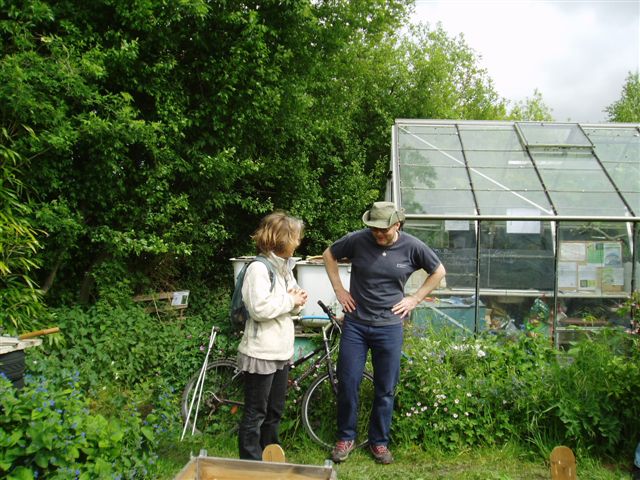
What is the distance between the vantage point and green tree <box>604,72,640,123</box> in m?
29.7

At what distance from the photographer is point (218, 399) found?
15.5 feet

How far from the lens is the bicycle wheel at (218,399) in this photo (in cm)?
469

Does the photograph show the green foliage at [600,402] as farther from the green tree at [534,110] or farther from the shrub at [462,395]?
the green tree at [534,110]

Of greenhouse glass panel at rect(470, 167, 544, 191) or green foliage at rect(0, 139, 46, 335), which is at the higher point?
greenhouse glass panel at rect(470, 167, 544, 191)

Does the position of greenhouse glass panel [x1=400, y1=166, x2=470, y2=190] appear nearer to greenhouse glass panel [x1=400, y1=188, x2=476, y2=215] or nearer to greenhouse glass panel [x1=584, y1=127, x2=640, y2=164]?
greenhouse glass panel [x1=400, y1=188, x2=476, y2=215]

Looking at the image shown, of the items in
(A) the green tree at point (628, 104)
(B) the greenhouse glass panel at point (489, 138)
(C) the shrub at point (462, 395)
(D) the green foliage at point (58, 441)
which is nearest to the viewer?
(D) the green foliage at point (58, 441)

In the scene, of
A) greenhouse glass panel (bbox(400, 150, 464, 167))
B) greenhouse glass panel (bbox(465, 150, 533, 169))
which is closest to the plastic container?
greenhouse glass panel (bbox(400, 150, 464, 167))

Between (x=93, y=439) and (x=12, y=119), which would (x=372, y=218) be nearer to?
(x=93, y=439)

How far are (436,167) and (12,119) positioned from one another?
5.52 meters

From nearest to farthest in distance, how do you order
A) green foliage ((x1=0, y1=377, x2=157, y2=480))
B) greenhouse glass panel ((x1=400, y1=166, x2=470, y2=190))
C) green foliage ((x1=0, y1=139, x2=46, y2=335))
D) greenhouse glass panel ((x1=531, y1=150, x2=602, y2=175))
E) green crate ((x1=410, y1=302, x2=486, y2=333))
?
green foliage ((x1=0, y1=377, x2=157, y2=480)) → green foliage ((x1=0, y1=139, x2=46, y2=335)) → green crate ((x1=410, y1=302, x2=486, y2=333)) → greenhouse glass panel ((x1=400, y1=166, x2=470, y2=190)) → greenhouse glass panel ((x1=531, y1=150, x2=602, y2=175))

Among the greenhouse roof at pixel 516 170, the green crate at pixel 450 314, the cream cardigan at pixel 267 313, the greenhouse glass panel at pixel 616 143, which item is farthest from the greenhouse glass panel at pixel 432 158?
the cream cardigan at pixel 267 313

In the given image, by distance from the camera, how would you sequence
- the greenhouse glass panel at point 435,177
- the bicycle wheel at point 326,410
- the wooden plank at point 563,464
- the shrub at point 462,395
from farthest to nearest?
the greenhouse glass panel at point 435,177
the bicycle wheel at point 326,410
the shrub at point 462,395
the wooden plank at point 563,464

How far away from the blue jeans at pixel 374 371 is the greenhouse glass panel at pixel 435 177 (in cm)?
385

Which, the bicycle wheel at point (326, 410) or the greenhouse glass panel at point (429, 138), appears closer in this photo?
the bicycle wheel at point (326, 410)
